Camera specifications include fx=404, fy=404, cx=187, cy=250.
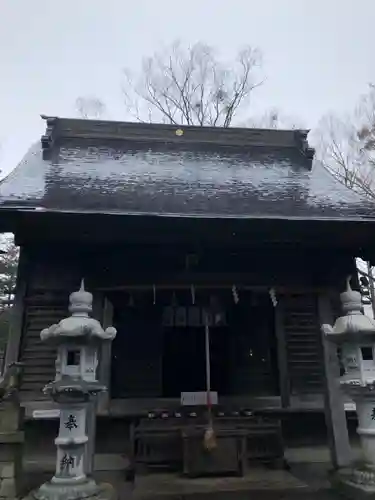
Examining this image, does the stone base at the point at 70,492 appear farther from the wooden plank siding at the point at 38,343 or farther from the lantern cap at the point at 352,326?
the lantern cap at the point at 352,326

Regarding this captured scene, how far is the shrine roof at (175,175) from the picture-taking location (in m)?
5.83

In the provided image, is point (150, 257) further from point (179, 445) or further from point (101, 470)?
point (101, 470)

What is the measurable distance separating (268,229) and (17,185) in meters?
3.85

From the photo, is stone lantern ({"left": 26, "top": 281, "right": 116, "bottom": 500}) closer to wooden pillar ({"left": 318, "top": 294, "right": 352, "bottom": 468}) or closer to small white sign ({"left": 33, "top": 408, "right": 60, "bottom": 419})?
small white sign ({"left": 33, "top": 408, "right": 60, "bottom": 419})

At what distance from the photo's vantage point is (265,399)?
6641 mm

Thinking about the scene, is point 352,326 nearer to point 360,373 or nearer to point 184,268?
point 360,373

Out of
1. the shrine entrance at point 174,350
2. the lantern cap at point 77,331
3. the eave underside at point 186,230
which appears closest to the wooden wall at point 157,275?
the eave underside at point 186,230

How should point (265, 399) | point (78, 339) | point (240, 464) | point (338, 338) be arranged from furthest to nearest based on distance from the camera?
point (265, 399), point (240, 464), point (338, 338), point (78, 339)

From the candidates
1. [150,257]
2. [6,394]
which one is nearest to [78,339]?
[6,394]

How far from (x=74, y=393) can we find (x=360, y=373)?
335 centimetres

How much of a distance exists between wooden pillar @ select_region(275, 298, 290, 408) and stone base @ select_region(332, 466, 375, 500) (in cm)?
146

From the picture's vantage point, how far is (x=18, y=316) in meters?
6.16

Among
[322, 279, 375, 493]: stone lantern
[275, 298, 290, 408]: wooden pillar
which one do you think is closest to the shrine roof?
[322, 279, 375, 493]: stone lantern

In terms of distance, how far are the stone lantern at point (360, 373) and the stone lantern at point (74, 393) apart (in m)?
2.83
